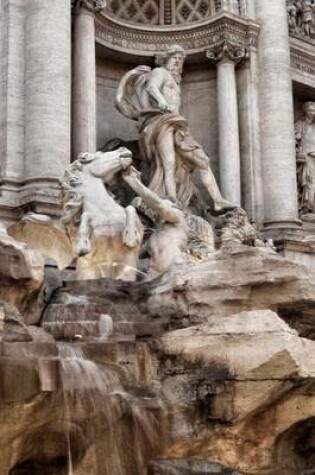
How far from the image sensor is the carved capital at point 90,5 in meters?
14.9

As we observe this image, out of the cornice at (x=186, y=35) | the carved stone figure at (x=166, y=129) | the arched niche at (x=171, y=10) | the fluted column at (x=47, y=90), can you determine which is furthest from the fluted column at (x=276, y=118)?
the fluted column at (x=47, y=90)

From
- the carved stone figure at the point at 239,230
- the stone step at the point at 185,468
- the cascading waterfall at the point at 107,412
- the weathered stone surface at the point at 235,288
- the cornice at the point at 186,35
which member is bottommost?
the stone step at the point at 185,468

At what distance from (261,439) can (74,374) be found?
6.11ft

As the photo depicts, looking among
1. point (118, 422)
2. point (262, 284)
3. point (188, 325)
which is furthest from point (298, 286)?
point (118, 422)

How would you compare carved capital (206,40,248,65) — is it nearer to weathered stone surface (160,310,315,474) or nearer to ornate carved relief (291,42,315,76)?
ornate carved relief (291,42,315,76)

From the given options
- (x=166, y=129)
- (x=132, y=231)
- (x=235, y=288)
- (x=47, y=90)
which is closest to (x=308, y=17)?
(x=166, y=129)

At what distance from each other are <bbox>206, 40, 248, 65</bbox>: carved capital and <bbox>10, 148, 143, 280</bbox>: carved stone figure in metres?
6.44

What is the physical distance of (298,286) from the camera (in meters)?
8.80

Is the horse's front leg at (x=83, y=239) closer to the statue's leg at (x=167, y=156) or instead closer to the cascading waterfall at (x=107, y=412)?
the cascading waterfall at (x=107, y=412)

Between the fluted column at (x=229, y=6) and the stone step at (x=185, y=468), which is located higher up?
the fluted column at (x=229, y=6)

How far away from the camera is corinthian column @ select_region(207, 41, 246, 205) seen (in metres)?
16.4

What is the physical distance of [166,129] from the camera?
14906 millimetres

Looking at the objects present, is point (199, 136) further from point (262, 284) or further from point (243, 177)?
point (262, 284)

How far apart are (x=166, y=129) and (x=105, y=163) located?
4.05 m
